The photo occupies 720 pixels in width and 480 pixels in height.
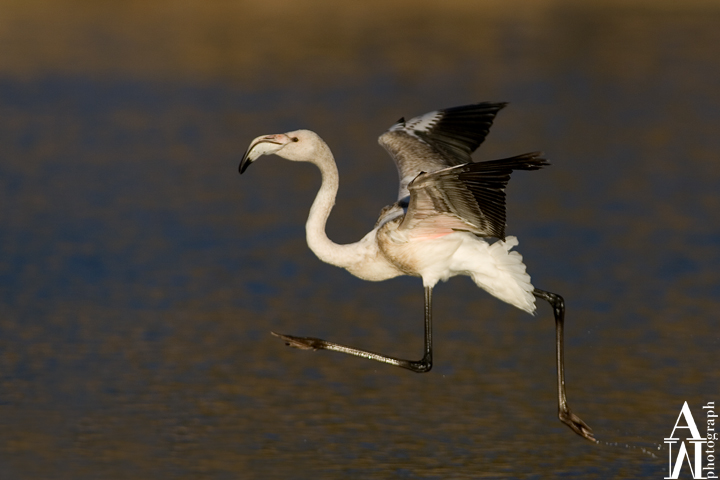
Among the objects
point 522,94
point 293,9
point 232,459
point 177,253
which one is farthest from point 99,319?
point 293,9

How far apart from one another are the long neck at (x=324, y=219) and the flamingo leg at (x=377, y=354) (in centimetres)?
52

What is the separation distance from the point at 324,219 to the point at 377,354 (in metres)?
0.95

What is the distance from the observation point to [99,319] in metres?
10.9

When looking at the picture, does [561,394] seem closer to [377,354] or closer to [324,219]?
[377,354]

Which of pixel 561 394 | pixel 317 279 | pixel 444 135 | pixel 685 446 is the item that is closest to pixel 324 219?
pixel 444 135

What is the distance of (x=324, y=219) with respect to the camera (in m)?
7.95

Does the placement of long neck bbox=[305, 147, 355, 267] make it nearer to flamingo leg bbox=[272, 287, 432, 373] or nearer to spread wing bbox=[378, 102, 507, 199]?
flamingo leg bbox=[272, 287, 432, 373]

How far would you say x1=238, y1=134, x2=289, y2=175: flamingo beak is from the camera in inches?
300

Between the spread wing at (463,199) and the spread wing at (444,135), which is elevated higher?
the spread wing at (444,135)

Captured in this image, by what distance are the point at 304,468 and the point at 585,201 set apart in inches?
332

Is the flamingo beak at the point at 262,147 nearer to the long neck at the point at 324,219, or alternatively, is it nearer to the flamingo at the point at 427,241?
the flamingo at the point at 427,241

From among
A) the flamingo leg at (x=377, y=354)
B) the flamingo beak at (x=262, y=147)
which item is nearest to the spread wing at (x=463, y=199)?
the flamingo leg at (x=377, y=354)

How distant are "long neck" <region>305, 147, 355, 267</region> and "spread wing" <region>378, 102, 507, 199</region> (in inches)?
43.5

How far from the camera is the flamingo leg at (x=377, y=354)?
7.78m
